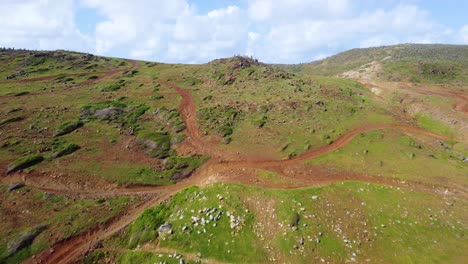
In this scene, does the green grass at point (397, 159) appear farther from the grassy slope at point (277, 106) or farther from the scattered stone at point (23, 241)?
the scattered stone at point (23, 241)

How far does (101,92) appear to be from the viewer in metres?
60.9

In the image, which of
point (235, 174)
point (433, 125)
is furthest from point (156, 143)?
point (433, 125)

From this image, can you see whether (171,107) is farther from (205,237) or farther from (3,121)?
(205,237)

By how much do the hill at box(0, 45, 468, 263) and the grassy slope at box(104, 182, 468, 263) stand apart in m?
0.12

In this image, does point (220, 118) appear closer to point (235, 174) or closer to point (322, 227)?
point (235, 174)

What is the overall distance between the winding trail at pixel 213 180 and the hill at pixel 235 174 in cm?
17

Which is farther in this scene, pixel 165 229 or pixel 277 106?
pixel 277 106

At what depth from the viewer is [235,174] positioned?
105 ft

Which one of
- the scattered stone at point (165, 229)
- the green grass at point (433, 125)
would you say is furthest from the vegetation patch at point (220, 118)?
the green grass at point (433, 125)

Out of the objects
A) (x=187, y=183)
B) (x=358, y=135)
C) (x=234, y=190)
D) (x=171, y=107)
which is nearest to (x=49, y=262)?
(x=187, y=183)

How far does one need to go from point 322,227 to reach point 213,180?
12956 mm

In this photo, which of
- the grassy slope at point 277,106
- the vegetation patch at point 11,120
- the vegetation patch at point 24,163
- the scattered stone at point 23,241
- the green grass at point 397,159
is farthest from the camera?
the vegetation patch at point 11,120

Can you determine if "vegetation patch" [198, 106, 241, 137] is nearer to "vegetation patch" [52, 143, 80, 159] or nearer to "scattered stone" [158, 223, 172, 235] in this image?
"scattered stone" [158, 223, 172, 235]

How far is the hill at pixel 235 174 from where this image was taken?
23156 mm
